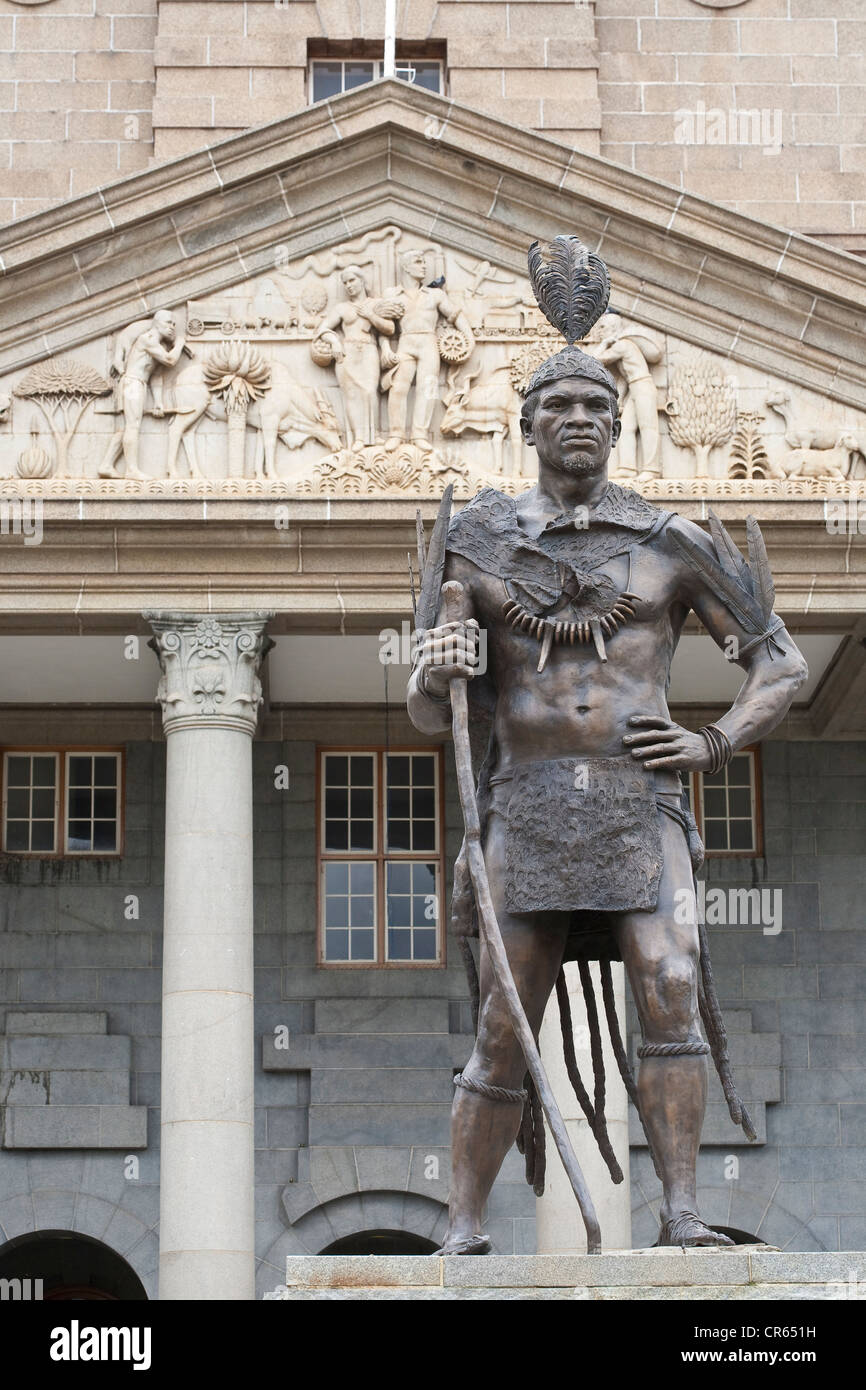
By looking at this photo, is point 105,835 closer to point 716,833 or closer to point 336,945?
point 336,945

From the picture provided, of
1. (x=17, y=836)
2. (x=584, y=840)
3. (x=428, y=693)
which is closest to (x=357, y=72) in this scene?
(x=17, y=836)

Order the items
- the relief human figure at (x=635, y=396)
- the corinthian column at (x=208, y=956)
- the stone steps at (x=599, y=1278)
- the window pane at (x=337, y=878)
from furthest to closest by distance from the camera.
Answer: the window pane at (x=337, y=878) → the relief human figure at (x=635, y=396) → the corinthian column at (x=208, y=956) → the stone steps at (x=599, y=1278)

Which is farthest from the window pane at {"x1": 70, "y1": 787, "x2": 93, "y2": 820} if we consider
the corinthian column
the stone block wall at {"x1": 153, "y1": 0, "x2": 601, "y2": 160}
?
the stone block wall at {"x1": 153, "y1": 0, "x2": 601, "y2": 160}

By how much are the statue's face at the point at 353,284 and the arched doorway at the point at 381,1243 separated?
8.83 meters

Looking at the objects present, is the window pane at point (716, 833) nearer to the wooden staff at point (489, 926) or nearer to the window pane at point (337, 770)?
the window pane at point (337, 770)

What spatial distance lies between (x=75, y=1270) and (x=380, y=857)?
5216 mm

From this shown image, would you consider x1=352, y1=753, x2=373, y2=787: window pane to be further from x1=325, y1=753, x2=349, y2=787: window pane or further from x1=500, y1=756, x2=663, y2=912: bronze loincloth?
x1=500, y1=756, x2=663, y2=912: bronze loincloth

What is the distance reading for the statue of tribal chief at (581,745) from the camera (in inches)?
278

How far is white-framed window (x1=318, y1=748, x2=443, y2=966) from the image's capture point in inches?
915

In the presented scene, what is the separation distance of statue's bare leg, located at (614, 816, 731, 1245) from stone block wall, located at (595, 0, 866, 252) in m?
20.4

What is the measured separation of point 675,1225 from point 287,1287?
124cm

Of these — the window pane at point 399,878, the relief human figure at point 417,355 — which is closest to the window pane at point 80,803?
the window pane at point 399,878
